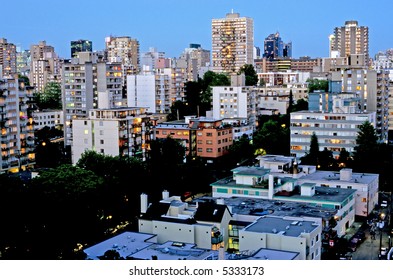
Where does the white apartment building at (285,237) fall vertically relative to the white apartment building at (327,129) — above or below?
below

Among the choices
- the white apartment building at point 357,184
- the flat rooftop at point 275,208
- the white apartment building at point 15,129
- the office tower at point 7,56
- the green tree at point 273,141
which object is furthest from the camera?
the office tower at point 7,56

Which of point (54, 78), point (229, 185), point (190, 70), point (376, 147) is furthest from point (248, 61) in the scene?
point (229, 185)

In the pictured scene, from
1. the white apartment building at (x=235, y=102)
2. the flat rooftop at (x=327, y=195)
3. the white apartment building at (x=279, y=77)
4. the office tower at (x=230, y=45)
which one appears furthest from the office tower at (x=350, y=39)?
the flat rooftop at (x=327, y=195)

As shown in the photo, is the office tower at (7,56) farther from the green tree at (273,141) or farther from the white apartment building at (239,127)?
the green tree at (273,141)

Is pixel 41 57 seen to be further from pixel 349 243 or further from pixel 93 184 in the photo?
pixel 349 243

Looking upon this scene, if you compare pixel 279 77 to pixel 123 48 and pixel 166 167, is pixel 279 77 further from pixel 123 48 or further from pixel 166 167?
pixel 166 167
